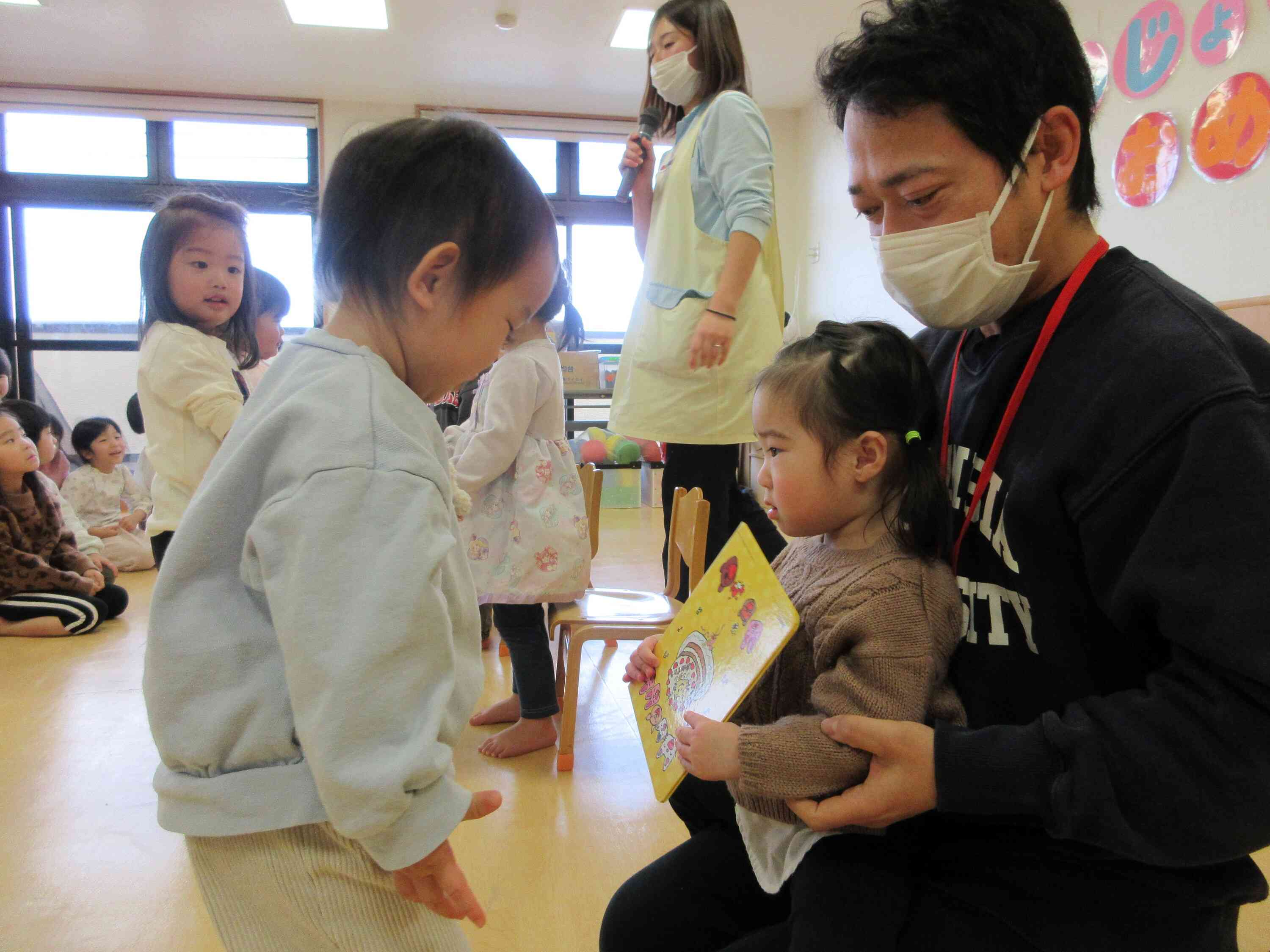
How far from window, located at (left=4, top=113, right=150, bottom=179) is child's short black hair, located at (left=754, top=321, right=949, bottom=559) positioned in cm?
666

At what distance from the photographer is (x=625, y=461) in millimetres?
5543

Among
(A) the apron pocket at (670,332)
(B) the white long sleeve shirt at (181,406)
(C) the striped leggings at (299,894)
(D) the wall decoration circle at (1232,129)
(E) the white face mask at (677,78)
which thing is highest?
(D) the wall decoration circle at (1232,129)

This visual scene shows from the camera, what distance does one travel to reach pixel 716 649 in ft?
2.88

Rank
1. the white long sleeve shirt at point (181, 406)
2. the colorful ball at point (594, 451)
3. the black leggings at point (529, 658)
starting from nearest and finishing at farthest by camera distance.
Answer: the white long sleeve shirt at point (181, 406), the black leggings at point (529, 658), the colorful ball at point (594, 451)

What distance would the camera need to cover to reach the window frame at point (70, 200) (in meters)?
5.92

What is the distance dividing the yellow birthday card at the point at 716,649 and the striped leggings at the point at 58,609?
2.71 meters

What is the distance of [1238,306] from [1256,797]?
285 centimetres

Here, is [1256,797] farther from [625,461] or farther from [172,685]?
[625,461]

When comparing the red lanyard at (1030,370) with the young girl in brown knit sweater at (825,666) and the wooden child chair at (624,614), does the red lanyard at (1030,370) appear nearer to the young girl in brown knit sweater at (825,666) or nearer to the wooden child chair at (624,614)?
the young girl in brown knit sweater at (825,666)

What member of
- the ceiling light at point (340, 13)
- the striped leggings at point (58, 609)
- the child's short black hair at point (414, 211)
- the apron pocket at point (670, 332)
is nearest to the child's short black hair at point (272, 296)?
the striped leggings at point (58, 609)

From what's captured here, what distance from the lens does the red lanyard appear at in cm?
73

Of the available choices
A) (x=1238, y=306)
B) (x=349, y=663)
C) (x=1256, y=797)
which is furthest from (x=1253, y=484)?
(x=1238, y=306)

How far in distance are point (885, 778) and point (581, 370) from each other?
5.42m

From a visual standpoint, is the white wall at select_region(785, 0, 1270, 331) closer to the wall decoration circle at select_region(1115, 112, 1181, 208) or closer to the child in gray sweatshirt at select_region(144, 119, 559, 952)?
the wall decoration circle at select_region(1115, 112, 1181, 208)
